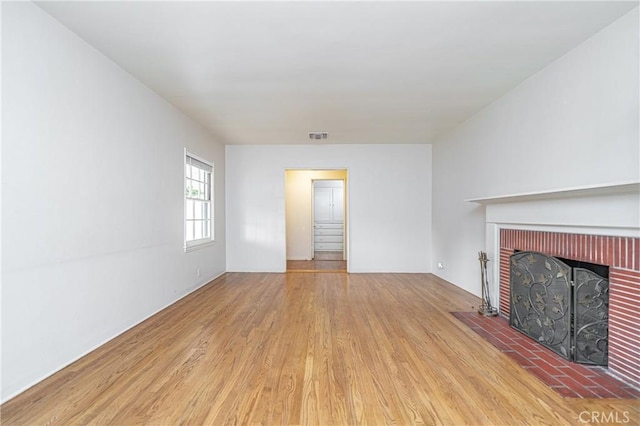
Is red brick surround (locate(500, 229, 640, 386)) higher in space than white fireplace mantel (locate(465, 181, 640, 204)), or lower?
lower

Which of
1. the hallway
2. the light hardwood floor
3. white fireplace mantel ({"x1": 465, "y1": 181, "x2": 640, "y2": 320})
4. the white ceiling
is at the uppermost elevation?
the white ceiling

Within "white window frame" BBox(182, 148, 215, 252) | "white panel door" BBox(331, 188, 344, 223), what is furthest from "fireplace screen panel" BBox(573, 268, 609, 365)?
"white panel door" BBox(331, 188, 344, 223)

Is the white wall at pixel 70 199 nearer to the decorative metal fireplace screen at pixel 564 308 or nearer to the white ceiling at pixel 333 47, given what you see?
the white ceiling at pixel 333 47

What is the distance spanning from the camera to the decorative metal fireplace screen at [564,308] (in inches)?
97.9

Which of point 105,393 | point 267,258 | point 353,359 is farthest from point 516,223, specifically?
point 267,258

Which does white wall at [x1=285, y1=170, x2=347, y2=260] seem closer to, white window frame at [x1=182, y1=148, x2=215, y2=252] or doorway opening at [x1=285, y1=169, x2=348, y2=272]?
doorway opening at [x1=285, y1=169, x2=348, y2=272]

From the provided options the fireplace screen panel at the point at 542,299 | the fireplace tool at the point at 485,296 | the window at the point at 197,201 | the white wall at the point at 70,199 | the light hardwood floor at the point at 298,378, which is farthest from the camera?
the window at the point at 197,201

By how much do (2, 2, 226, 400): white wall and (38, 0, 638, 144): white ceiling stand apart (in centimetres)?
29

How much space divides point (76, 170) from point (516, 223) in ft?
13.7

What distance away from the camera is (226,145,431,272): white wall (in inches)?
259

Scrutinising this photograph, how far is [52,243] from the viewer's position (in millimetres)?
2338

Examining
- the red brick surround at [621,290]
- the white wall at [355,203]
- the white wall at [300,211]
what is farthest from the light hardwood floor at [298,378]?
the white wall at [300,211]

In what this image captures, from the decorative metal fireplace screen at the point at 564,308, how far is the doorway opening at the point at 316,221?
4057 millimetres

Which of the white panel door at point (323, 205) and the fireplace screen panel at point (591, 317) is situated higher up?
the white panel door at point (323, 205)
